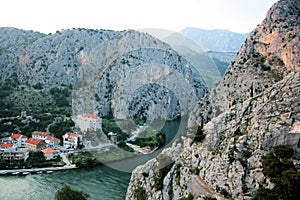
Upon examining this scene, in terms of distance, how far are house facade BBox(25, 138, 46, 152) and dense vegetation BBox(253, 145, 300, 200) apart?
27861 mm

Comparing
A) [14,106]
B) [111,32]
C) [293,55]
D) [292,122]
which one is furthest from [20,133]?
[111,32]

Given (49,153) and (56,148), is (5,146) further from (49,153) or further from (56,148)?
(56,148)

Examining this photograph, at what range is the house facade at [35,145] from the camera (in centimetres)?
3366

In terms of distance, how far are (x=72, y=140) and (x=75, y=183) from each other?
1104cm

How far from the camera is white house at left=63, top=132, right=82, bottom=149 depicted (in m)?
35.5

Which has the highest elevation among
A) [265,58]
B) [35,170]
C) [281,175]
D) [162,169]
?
[265,58]

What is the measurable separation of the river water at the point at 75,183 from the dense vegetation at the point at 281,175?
1336 cm

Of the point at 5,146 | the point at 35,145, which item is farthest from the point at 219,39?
the point at 5,146

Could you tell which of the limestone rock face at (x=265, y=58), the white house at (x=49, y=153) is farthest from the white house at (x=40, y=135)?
the limestone rock face at (x=265, y=58)

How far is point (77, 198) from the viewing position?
17672 mm

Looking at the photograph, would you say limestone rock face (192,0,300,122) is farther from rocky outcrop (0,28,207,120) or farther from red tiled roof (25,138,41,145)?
rocky outcrop (0,28,207,120)

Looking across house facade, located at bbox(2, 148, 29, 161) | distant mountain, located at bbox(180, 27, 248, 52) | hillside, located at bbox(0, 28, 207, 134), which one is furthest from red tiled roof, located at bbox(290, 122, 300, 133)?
distant mountain, located at bbox(180, 27, 248, 52)

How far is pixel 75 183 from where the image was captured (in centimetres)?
2539

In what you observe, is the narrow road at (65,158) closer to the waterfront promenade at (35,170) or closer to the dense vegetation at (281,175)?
the waterfront promenade at (35,170)
